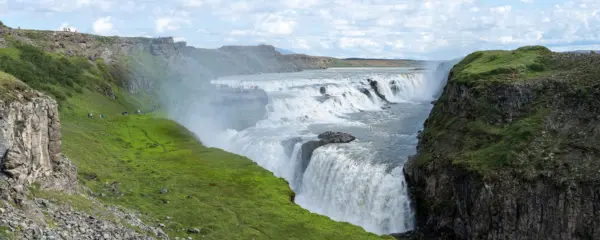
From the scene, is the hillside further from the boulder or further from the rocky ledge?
the boulder

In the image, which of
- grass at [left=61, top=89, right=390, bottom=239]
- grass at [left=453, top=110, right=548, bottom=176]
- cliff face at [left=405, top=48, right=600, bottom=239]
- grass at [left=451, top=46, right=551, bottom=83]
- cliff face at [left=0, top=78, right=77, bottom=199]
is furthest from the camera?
grass at [left=451, top=46, right=551, bottom=83]

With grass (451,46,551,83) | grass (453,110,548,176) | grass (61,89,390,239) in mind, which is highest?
grass (451,46,551,83)

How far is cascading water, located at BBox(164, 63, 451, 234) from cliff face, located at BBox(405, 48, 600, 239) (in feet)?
9.89

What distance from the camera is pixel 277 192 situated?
39406 mm

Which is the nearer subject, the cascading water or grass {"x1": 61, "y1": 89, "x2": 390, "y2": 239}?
grass {"x1": 61, "y1": 89, "x2": 390, "y2": 239}

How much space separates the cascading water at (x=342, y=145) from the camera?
42.2m

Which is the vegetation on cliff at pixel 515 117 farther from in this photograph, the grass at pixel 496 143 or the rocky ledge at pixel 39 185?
the rocky ledge at pixel 39 185

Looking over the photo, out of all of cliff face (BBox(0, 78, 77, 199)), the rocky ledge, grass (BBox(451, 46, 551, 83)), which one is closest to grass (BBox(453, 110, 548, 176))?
grass (BBox(451, 46, 551, 83))

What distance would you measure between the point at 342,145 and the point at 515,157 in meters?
20.6

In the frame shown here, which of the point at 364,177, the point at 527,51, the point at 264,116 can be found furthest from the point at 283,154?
the point at 527,51

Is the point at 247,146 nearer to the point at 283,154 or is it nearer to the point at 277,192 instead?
the point at 283,154

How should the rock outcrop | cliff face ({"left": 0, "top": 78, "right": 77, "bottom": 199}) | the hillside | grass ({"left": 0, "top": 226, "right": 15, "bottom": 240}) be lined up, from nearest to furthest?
1. grass ({"left": 0, "top": 226, "right": 15, "bottom": 240})
2. cliff face ({"left": 0, "top": 78, "right": 77, "bottom": 199})
3. the hillside
4. the rock outcrop

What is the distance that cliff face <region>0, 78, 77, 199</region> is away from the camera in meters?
21.5

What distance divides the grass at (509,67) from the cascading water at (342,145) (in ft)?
33.7
